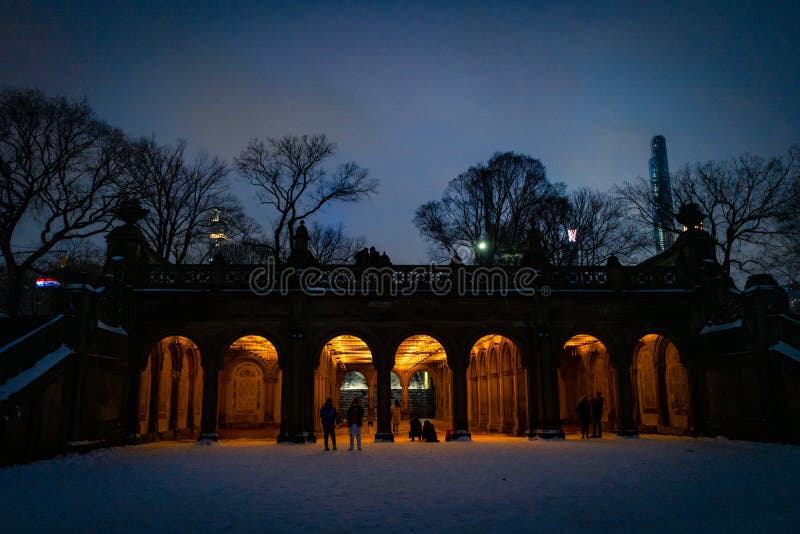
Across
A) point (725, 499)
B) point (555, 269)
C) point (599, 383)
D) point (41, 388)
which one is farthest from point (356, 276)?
point (725, 499)

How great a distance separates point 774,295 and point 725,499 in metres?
11.6

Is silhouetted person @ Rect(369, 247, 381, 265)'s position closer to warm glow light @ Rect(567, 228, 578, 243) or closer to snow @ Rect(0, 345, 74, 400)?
snow @ Rect(0, 345, 74, 400)

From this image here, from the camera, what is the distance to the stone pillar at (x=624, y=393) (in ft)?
70.1

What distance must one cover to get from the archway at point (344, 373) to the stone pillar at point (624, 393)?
10175mm

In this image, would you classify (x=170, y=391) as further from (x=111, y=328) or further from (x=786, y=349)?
(x=786, y=349)

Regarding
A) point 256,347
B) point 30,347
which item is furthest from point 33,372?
point 256,347

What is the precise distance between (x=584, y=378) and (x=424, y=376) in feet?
80.5

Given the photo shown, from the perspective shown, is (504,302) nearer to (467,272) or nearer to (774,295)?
(467,272)

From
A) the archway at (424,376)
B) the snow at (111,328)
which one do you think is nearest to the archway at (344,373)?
the archway at (424,376)

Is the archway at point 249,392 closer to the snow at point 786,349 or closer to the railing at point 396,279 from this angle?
the railing at point 396,279

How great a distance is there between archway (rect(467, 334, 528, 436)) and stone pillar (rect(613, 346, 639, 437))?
11.3 feet

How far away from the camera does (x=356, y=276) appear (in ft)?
71.3

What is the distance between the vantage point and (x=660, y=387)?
22.9 meters

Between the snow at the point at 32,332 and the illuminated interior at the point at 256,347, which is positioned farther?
the illuminated interior at the point at 256,347
